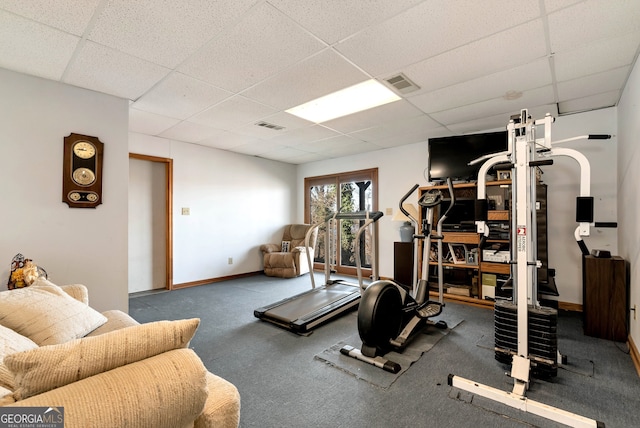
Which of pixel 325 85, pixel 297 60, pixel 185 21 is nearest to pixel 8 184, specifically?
pixel 185 21

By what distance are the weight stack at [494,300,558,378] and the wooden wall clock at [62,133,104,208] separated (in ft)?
13.2

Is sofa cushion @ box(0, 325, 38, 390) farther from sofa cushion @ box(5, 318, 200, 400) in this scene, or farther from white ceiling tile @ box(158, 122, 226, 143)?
white ceiling tile @ box(158, 122, 226, 143)

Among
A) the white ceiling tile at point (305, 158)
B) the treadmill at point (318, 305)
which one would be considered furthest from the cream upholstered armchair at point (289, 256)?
the treadmill at point (318, 305)

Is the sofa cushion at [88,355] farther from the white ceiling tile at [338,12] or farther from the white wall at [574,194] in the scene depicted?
the white wall at [574,194]

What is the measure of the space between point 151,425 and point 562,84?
404 centimetres

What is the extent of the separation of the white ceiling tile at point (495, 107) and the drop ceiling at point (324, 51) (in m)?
0.02

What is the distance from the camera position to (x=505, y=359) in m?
2.31

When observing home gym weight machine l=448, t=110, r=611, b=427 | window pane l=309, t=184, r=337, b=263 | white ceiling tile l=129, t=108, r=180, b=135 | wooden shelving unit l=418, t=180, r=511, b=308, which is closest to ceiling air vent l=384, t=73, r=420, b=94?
home gym weight machine l=448, t=110, r=611, b=427

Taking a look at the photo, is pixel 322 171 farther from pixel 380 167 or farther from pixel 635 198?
pixel 635 198

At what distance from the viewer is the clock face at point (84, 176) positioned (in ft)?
9.51

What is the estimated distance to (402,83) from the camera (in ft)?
9.41

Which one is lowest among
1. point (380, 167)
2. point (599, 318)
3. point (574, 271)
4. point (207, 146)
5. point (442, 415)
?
point (442, 415)

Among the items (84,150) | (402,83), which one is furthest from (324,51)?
(84,150)

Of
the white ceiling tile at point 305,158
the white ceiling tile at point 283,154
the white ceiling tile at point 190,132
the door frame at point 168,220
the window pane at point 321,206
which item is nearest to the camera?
the white ceiling tile at point 190,132
